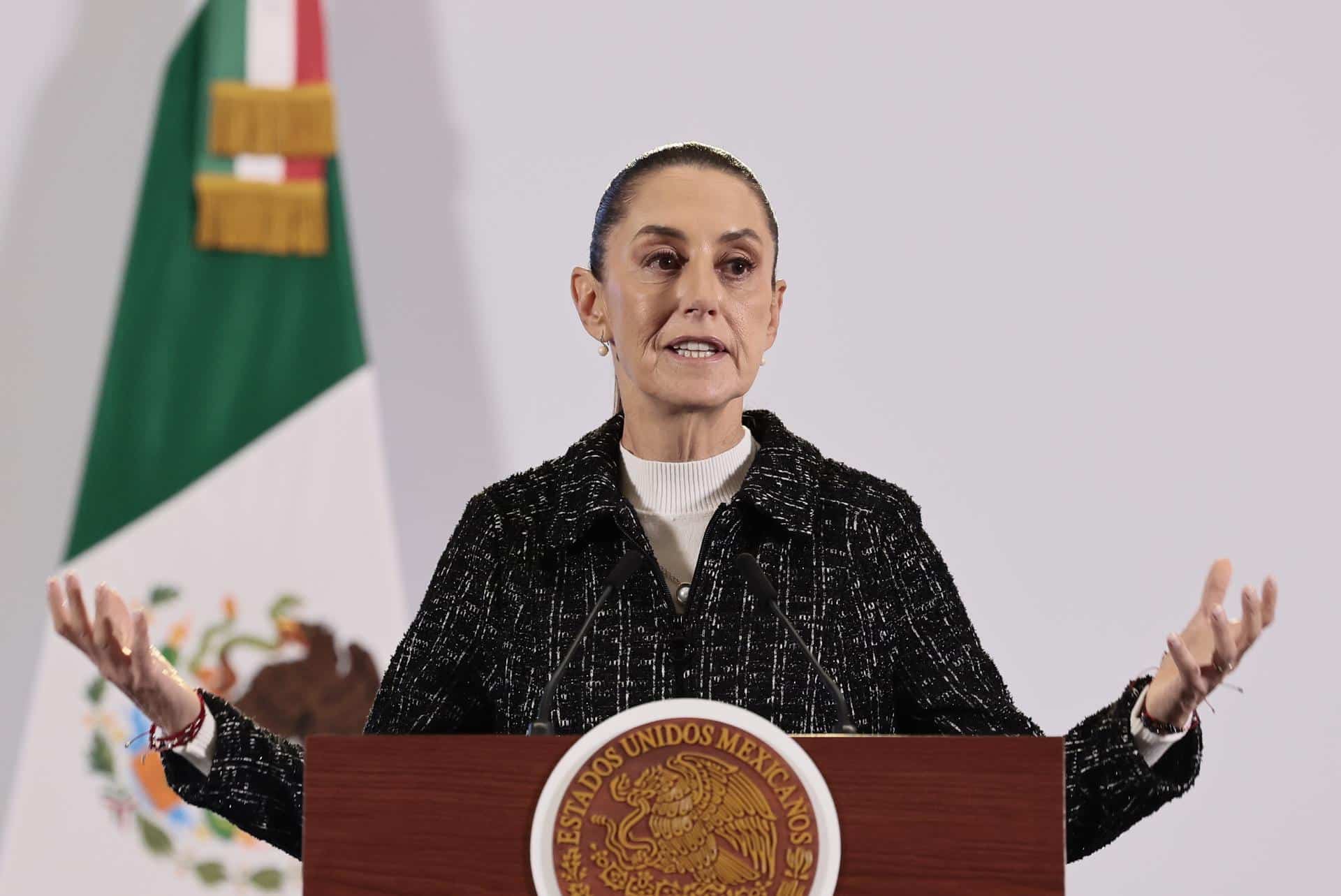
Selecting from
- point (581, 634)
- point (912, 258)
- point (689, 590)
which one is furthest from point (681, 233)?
point (912, 258)

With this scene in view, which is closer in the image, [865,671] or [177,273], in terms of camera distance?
[865,671]

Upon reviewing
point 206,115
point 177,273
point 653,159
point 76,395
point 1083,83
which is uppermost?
point 1083,83

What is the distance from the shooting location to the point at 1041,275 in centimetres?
313

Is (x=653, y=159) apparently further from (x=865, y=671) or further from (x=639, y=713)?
(x=639, y=713)

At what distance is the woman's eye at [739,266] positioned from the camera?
5.74ft

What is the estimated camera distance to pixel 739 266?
5.75 feet

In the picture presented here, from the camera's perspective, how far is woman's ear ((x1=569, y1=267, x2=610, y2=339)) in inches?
72.7

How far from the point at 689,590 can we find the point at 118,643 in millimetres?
584

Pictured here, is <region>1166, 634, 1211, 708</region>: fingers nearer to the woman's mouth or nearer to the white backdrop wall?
the woman's mouth

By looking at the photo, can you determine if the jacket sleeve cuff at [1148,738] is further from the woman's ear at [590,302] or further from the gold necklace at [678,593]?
the woman's ear at [590,302]

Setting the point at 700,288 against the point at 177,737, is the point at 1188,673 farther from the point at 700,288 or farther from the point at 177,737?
the point at 177,737

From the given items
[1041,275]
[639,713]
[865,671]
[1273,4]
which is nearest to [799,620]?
[865,671]

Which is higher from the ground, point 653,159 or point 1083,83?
point 1083,83

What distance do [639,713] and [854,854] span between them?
0.65 ft
